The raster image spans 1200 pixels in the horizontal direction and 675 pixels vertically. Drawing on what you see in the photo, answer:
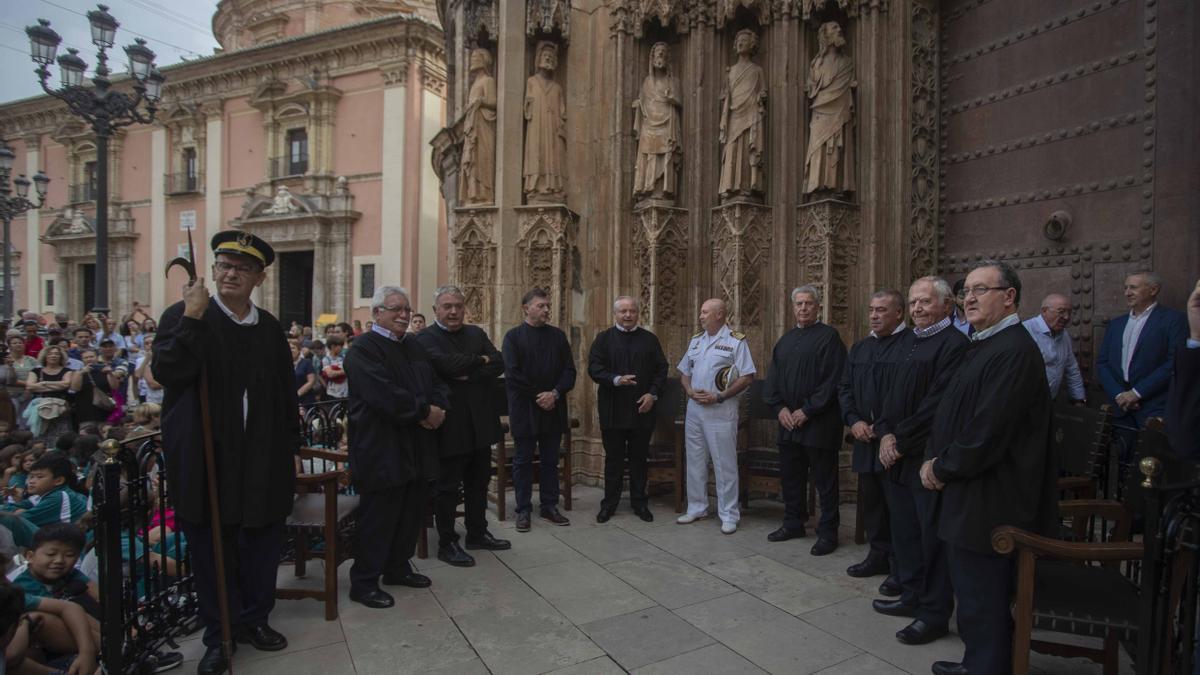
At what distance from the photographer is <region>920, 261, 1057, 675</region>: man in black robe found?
9.52 ft

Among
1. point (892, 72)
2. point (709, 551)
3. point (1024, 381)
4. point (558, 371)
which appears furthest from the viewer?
point (892, 72)

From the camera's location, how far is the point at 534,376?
5676 millimetres

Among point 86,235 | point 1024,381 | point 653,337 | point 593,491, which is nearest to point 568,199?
point 653,337

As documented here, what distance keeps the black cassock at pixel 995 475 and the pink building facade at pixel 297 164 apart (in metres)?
21.7

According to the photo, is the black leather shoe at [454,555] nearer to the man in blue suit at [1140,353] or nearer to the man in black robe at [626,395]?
the man in black robe at [626,395]

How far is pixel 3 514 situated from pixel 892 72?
7449 millimetres

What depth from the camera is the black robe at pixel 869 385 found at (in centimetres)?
431

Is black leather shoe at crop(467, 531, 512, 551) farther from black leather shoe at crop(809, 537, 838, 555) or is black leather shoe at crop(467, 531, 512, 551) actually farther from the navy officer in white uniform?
black leather shoe at crop(809, 537, 838, 555)

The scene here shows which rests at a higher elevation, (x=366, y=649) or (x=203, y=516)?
(x=203, y=516)

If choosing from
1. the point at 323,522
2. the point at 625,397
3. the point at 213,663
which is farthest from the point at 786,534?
the point at 213,663

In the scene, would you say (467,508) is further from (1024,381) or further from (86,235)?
(86,235)

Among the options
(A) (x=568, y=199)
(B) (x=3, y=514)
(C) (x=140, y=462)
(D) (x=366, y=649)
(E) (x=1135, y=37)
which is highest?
(E) (x=1135, y=37)

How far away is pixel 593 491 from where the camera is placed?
677 centimetres

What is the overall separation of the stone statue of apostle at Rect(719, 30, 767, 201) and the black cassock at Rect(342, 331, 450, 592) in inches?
147
